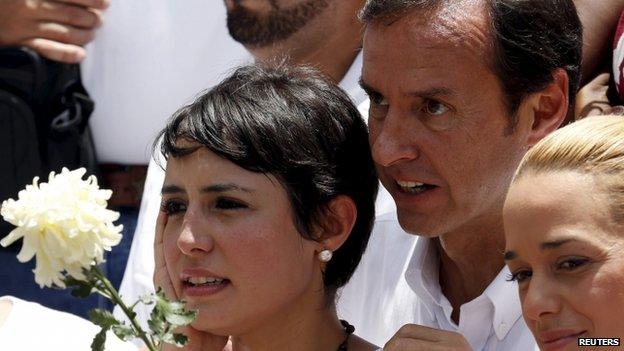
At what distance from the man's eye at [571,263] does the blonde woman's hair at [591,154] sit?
4.1 inches

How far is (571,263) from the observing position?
259 centimetres

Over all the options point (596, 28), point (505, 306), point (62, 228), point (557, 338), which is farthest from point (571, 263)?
point (596, 28)

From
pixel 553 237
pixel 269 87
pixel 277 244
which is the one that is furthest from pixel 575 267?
pixel 269 87

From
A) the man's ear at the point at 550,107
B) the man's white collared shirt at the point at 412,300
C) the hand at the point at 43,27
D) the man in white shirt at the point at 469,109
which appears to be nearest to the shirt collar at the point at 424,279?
the man's white collared shirt at the point at 412,300

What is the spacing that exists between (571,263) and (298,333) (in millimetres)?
942

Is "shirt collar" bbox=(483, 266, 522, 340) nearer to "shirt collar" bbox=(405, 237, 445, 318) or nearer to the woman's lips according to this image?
"shirt collar" bbox=(405, 237, 445, 318)

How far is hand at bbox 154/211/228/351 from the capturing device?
323cm

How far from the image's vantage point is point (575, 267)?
258 centimetres

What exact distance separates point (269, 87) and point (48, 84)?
149cm

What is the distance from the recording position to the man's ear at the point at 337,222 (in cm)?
333

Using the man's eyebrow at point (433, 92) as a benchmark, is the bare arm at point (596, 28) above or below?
below

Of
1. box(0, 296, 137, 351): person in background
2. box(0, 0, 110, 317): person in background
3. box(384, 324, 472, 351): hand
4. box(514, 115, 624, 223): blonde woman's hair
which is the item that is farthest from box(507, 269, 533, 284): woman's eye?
box(0, 0, 110, 317): person in background

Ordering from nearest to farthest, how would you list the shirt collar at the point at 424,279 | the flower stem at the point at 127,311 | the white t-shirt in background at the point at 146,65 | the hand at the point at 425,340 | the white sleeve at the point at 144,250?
1. the flower stem at the point at 127,311
2. the hand at the point at 425,340
3. the shirt collar at the point at 424,279
4. the white sleeve at the point at 144,250
5. the white t-shirt in background at the point at 146,65

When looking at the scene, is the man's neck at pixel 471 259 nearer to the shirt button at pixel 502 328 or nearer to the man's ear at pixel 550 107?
the shirt button at pixel 502 328
